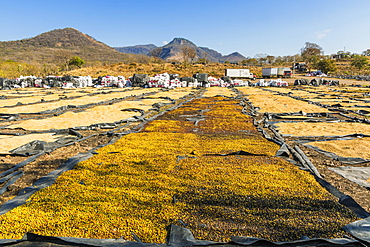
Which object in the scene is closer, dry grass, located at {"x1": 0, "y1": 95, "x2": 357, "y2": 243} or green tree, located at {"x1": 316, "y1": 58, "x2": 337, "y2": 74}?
dry grass, located at {"x1": 0, "y1": 95, "x2": 357, "y2": 243}

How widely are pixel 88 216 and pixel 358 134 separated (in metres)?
5.67

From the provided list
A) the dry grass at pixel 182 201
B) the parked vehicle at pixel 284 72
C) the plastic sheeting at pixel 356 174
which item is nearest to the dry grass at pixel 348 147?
the plastic sheeting at pixel 356 174

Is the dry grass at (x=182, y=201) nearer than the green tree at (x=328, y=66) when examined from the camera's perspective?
Yes

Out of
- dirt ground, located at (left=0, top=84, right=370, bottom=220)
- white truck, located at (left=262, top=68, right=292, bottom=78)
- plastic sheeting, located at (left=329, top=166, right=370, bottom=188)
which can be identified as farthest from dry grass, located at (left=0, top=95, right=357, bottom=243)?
white truck, located at (left=262, top=68, right=292, bottom=78)

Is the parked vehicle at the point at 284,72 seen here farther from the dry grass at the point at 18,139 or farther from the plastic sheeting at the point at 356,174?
the dry grass at the point at 18,139

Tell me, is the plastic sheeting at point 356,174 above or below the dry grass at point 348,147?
below

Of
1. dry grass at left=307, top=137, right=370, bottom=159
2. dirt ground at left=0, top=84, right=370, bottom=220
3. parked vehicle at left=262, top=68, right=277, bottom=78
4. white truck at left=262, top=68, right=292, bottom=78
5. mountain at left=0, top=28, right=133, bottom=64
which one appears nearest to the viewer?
dirt ground at left=0, top=84, right=370, bottom=220

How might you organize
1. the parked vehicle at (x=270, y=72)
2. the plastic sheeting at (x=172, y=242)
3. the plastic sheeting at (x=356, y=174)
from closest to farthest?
the plastic sheeting at (x=172, y=242)
the plastic sheeting at (x=356, y=174)
the parked vehicle at (x=270, y=72)

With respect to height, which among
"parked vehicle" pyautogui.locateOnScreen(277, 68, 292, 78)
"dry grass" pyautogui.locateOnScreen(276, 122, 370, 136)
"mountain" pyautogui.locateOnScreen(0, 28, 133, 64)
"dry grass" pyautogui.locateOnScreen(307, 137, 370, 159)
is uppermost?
"mountain" pyautogui.locateOnScreen(0, 28, 133, 64)

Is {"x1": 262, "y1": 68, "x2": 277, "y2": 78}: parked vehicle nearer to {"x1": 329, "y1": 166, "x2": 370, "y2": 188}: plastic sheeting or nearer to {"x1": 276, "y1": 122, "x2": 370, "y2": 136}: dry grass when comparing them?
{"x1": 276, "y1": 122, "x2": 370, "y2": 136}: dry grass

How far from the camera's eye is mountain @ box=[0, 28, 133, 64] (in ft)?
205

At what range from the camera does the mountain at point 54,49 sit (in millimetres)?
62412

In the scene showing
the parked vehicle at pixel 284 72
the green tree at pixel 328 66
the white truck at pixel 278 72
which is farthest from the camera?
the green tree at pixel 328 66

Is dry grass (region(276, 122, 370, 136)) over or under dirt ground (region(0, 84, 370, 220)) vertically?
over
